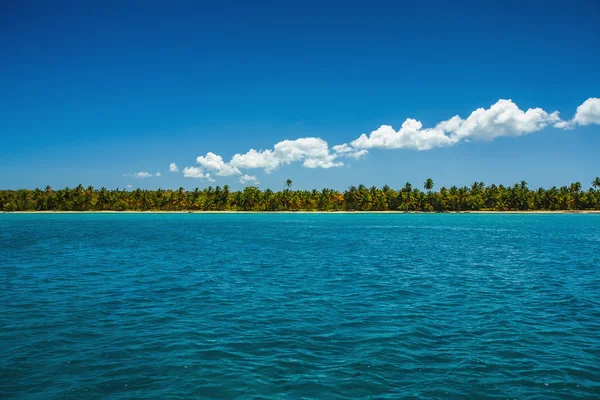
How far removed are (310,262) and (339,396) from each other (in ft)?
98.8

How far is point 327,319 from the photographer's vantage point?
1994 centimetres

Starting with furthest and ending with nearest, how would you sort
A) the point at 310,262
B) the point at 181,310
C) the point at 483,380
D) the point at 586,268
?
the point at 310,262, the point at 586,268, the point at 181,310, the point at 483,380

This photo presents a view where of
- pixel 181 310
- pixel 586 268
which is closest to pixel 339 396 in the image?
pixel 181 310

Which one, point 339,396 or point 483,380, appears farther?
point 483,380

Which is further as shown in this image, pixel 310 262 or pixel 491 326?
pixel 310 262

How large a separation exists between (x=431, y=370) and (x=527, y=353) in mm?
4515

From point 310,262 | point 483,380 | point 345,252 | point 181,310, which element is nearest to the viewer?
point 483,380

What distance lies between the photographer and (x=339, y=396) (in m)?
11.8

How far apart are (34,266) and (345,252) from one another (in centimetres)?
3394

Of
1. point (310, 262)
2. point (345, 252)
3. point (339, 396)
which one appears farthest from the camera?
→ point (345, 252)

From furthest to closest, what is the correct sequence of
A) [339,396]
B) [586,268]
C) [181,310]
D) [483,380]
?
[586,268] < [181,310] < [483,380] < [339,396]

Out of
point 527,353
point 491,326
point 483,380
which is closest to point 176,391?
point 483,380

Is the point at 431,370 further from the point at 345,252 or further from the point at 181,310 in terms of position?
the point at 345,252

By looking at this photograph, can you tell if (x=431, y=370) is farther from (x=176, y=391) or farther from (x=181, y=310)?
(x=181, y=310)
